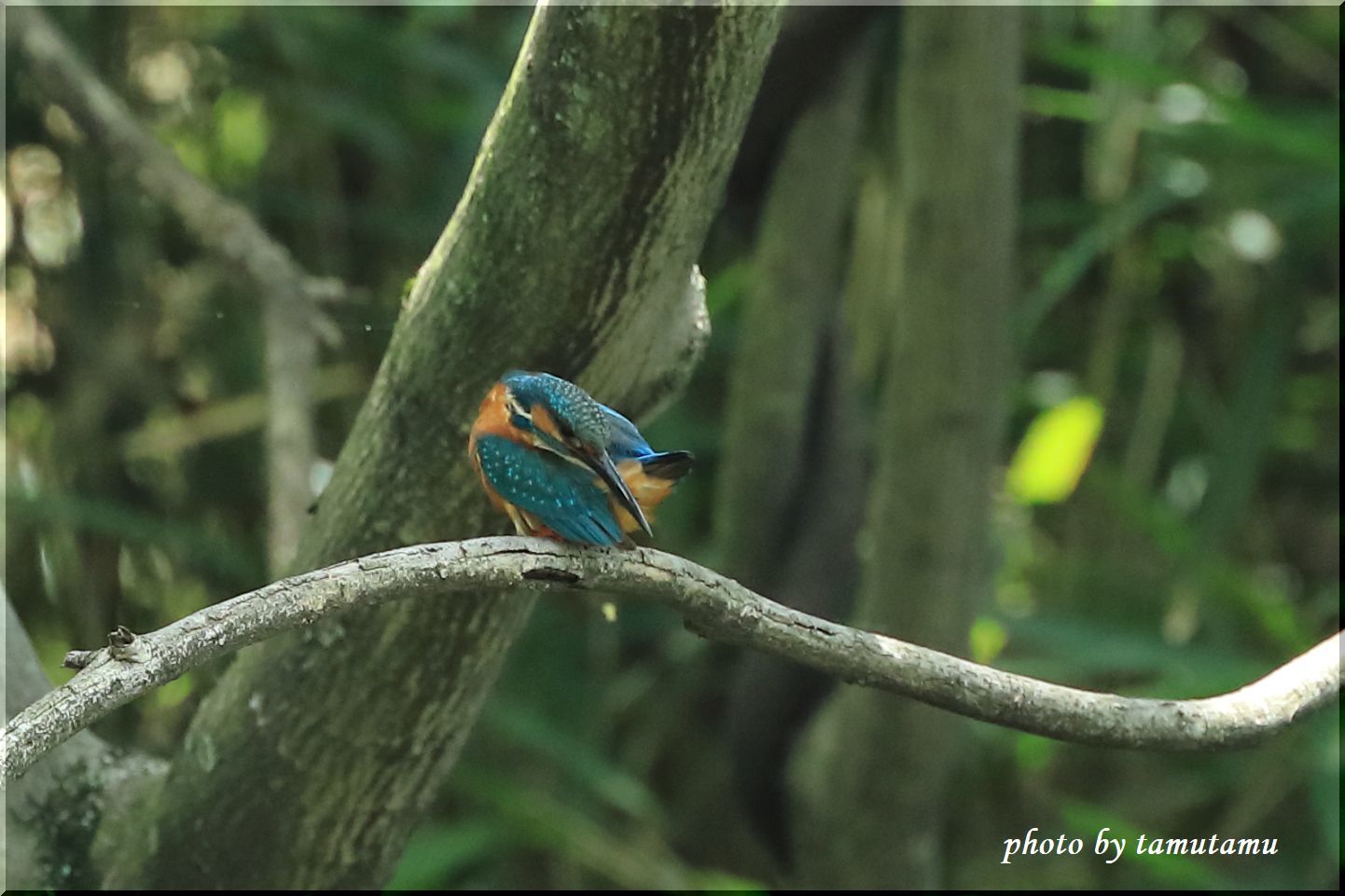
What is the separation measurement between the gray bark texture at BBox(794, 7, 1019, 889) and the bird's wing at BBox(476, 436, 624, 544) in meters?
0.91

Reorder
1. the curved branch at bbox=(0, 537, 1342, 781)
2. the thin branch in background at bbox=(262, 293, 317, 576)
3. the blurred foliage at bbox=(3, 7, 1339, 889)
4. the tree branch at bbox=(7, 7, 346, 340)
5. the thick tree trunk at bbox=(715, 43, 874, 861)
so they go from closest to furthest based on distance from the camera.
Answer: the curved branch at bbox=(0, 537, 1342, 781) < the thin branch in background at bbox=(262, 293, 317, 576) < the tree branch at bbox=(7, 7, 346, 340) < the thick tree trunk at bbox=(715, 43, 874, 861) < the blurred foliage at bbox=(3, 7, 1339, 889)

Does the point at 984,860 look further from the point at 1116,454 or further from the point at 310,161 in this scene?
the point at 310,161

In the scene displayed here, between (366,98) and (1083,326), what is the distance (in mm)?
1633

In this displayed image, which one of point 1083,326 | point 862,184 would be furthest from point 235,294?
point 1083,326

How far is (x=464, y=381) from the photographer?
121cm

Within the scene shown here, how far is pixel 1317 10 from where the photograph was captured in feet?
9.21

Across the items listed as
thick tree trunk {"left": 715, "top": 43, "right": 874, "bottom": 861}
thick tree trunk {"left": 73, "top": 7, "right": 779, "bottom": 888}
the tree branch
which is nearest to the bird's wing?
thick tree trunk {"left": 73, "top": 7, "right": 779, "bottom": 888}

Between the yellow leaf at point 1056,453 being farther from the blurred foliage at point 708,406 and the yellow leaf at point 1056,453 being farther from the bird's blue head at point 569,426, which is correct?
the bird's blue head at point 569,426

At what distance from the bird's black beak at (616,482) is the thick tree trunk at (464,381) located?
19 centimetres

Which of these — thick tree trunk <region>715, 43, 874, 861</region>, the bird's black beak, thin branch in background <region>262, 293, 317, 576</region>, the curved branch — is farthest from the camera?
thick tree trunk <region>715, 43, 874, 861</region>

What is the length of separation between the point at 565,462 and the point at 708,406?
195 centimetres

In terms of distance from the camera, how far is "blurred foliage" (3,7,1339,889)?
245 cm

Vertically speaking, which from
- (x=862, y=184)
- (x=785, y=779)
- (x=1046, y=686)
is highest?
(x=862, y=184)

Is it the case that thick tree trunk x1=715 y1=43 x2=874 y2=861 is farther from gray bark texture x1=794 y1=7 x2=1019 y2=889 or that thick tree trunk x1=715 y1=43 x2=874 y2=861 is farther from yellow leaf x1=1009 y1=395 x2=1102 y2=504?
yellow leaf x1=1009 y1=395 x2=1102 y2=504
